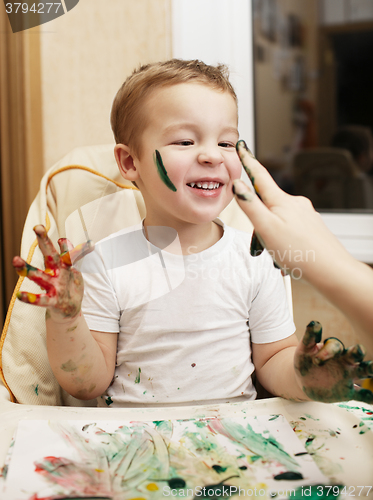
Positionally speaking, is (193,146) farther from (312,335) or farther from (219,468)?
(219,468)

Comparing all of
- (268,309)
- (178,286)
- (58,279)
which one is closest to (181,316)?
(178,286)

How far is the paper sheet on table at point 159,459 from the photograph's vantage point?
0.46 metres

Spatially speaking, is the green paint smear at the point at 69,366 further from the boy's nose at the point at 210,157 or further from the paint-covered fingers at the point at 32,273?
the boy's nose at the point at 210,157

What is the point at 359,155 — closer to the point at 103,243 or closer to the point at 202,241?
the point at 202,241

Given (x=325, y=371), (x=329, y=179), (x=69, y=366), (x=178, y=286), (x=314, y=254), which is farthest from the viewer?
(x=329, y=179)

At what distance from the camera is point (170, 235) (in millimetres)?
821

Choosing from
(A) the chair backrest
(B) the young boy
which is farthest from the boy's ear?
(A) the chair backrest

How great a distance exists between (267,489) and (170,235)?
1.55 ft

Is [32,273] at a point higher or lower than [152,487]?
higher

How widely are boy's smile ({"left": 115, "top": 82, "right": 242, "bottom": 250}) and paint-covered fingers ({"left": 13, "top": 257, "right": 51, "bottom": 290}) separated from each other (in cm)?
27

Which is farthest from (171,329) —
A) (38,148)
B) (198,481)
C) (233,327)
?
(38,148)

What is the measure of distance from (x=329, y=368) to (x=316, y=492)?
15 cm

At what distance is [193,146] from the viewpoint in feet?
2.30

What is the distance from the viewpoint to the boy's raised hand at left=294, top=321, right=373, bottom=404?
1.68 ft
